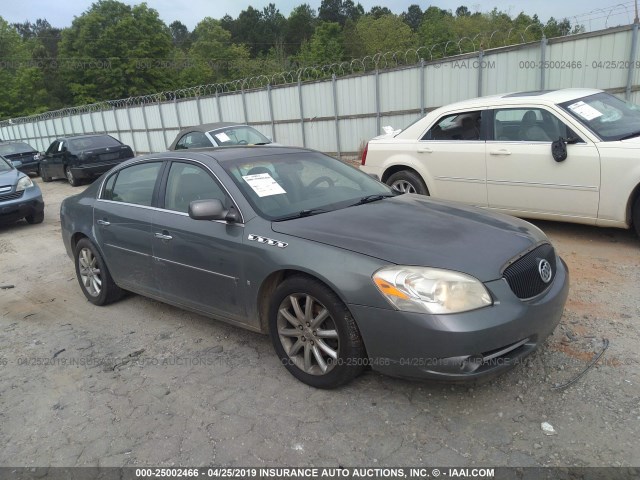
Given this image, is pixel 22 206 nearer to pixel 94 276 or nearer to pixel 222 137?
pixel 222 137

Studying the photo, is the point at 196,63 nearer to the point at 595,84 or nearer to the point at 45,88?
the point at 45,88

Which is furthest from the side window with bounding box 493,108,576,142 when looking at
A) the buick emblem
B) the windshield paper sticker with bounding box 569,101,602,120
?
the buick emblem

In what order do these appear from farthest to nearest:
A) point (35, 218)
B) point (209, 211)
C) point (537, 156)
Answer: point (35, 218) < point (537, 156) < point (209, 211)

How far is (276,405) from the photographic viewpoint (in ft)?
10.4

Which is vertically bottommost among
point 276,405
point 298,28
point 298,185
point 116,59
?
point 276,405

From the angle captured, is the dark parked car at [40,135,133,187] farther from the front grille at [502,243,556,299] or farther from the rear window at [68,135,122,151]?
the front grille at [502,243,556,299]

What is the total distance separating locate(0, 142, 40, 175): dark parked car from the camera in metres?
19.2

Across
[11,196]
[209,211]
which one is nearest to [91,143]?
[11,196]

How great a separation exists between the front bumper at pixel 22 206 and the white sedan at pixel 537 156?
6.91m

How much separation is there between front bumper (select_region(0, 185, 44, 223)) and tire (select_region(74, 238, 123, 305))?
4.94m

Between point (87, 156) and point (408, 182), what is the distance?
1126cm

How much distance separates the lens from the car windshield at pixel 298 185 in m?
3.70

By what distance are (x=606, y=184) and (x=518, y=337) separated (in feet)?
10.8

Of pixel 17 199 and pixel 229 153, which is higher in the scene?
pixel 229 153
